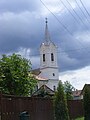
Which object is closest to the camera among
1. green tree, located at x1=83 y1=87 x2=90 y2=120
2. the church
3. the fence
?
the fence

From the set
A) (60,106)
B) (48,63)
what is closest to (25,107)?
(60,106)

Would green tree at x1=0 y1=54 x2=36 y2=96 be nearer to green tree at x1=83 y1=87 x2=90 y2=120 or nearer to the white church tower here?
green tree at x1=83 y1=87 x2=90 y2=120

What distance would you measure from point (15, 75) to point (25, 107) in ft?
75.0

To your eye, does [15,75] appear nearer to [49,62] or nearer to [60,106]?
[60,106]

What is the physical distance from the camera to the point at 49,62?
118 meters

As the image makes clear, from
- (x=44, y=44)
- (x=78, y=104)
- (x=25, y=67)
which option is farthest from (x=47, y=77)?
(x=78, y=104)

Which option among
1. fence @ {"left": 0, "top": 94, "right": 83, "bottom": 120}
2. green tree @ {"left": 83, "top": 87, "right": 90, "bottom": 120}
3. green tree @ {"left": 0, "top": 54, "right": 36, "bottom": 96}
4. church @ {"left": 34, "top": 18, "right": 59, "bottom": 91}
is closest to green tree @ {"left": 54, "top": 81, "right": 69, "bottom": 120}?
fence @ {"left": 0, "top": 94, "right": 83, "bottom": 120}

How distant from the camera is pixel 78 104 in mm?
38906

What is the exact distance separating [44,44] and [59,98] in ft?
317

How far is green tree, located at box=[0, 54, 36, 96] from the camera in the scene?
139 ft

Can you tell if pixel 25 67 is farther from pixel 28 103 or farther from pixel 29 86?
pixel 28 103

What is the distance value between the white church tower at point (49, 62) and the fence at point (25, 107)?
3470 inches

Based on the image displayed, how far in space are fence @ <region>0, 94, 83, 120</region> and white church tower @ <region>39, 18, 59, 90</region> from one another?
88142 mm

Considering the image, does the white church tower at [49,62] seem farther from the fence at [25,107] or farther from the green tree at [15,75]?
the fence at [25,107]
